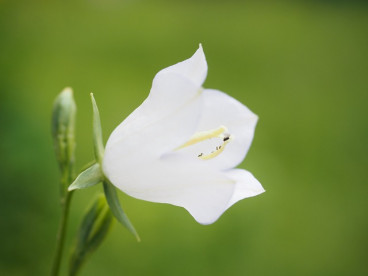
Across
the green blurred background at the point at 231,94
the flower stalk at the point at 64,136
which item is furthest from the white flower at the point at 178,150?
the green blurred background at the point at 231,94

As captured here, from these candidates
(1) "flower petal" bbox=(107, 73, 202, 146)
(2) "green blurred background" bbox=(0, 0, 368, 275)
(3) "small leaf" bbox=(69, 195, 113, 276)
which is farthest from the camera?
(2) "green blurred background" bbox=(0, 0, 368, 275)

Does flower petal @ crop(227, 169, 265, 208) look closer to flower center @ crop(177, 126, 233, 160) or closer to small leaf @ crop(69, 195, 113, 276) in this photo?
flower center @ crop(177, 126, 233, 160)

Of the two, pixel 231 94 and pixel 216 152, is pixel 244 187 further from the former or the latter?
pixel 231 94

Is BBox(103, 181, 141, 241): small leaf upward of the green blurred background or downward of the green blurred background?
upward

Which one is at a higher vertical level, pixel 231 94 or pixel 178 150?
pixel 178 150

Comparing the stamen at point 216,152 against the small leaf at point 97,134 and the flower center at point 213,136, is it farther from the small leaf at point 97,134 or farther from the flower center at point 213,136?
the small leaf at point 97,134

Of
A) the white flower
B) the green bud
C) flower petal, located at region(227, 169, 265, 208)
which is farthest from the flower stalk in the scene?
flower petal, located at region(227, 169, 265, 208)

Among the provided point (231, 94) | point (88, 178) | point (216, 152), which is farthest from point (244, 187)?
point (231, 94)
